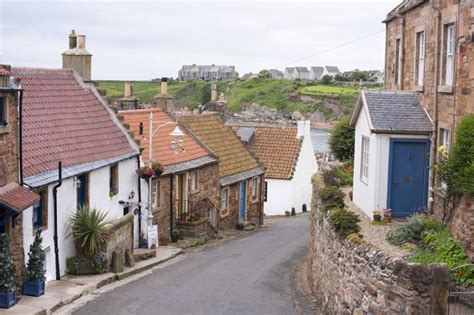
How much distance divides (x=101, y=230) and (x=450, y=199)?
9589 millimetres

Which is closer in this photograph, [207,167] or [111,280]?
[111,280]

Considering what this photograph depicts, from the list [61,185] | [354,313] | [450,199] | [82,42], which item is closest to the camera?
[354,313]

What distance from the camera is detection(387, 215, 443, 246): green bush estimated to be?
15547 mm

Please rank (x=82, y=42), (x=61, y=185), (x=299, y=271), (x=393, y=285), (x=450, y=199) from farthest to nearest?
(x=82, y=42), (x=299, y=271), (x=61, y=185), (x=450, y=199), (x=393, y=285)

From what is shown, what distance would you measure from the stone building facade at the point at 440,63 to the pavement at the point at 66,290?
906cm

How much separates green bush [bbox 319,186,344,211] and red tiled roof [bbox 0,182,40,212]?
24.3 ft

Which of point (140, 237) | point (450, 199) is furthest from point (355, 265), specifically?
point (140, 237)

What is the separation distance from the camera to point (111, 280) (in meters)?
19.3

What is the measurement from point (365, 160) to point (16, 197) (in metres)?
10.6

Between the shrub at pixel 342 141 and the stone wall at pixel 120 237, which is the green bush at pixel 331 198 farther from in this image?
the shrub at pixel 342 141

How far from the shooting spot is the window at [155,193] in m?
26.7

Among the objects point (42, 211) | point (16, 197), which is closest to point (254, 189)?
point (42, 211)

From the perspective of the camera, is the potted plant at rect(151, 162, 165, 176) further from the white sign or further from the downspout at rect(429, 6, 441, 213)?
the downspout at rect(429, 6, 441, 213)

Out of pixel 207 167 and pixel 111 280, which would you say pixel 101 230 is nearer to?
pixel 111 280
